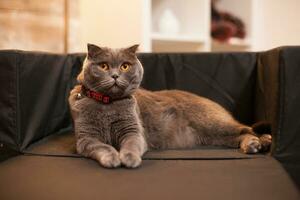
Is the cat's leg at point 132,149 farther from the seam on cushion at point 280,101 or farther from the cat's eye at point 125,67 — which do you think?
the seam on cushion at point 280,101

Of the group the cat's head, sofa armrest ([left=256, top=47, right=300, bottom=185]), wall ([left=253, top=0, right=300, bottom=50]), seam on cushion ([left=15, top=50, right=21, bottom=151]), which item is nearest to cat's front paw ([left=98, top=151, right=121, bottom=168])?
the cat's head

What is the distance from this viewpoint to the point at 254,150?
4.41ft

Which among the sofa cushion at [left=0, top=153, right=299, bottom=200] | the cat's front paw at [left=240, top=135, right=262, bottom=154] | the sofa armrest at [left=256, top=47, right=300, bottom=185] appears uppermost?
the sofa armrest at [left=256, top=47, right=300, bottom=185]

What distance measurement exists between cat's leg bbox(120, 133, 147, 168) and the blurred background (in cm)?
89

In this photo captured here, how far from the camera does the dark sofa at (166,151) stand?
3.34 ft

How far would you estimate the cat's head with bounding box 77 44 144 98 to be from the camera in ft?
4.15

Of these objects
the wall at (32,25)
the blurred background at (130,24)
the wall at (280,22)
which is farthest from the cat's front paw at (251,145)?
the wall at (280,22)

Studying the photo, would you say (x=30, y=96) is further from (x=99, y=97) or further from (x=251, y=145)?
(x=251, y=145)

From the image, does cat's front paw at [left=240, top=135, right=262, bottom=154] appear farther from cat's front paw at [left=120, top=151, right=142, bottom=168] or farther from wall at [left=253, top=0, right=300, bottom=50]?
wall at [left=253, top=0, right=300, bottom=50]

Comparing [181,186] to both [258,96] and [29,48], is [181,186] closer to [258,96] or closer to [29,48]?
[258,96]

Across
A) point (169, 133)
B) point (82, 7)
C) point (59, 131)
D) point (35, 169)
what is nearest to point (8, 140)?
point (35, 169)

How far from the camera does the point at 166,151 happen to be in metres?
1.40

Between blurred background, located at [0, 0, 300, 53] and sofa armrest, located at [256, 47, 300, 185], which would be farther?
blurred background, located at [0, 0, 300, 53]

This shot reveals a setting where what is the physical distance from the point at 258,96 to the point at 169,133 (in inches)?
18.5
